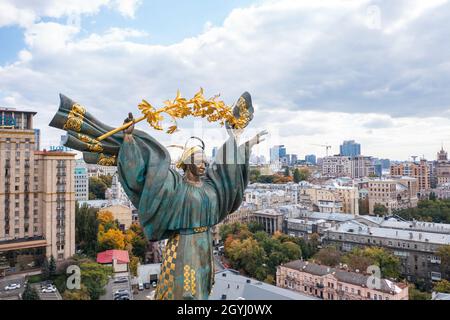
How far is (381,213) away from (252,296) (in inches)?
986

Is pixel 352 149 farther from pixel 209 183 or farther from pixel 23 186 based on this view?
pixel 209 183

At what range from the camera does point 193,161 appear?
14.4 ft

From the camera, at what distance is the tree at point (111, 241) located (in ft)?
65.7

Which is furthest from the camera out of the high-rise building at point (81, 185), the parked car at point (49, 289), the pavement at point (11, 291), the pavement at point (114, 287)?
the high-rise building at point (81, 185)

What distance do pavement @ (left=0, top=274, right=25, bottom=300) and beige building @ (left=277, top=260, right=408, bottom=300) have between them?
38.7 feet

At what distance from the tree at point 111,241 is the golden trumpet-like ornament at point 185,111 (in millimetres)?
17303

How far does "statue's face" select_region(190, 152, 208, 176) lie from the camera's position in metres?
4.39

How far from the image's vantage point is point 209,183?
455 centimetres

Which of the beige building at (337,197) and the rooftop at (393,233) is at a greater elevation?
the beige building at (337,197)

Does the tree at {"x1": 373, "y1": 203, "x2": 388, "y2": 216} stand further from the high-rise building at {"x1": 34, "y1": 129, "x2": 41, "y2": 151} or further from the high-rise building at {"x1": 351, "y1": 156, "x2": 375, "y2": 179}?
the high-rise building at {"x1": 34, "y1": 129, "x2": 41, "y2": 151}

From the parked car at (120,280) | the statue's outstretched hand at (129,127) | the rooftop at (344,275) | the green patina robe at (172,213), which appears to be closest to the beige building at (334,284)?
the rooftop at (344,275)

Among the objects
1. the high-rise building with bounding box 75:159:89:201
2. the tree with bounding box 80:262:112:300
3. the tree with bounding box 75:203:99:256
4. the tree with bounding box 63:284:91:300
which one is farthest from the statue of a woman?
the high-rise building with bounding box 75:159:89:201

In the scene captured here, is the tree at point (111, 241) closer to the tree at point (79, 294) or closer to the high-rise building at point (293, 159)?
the tree at point (79, 294)
